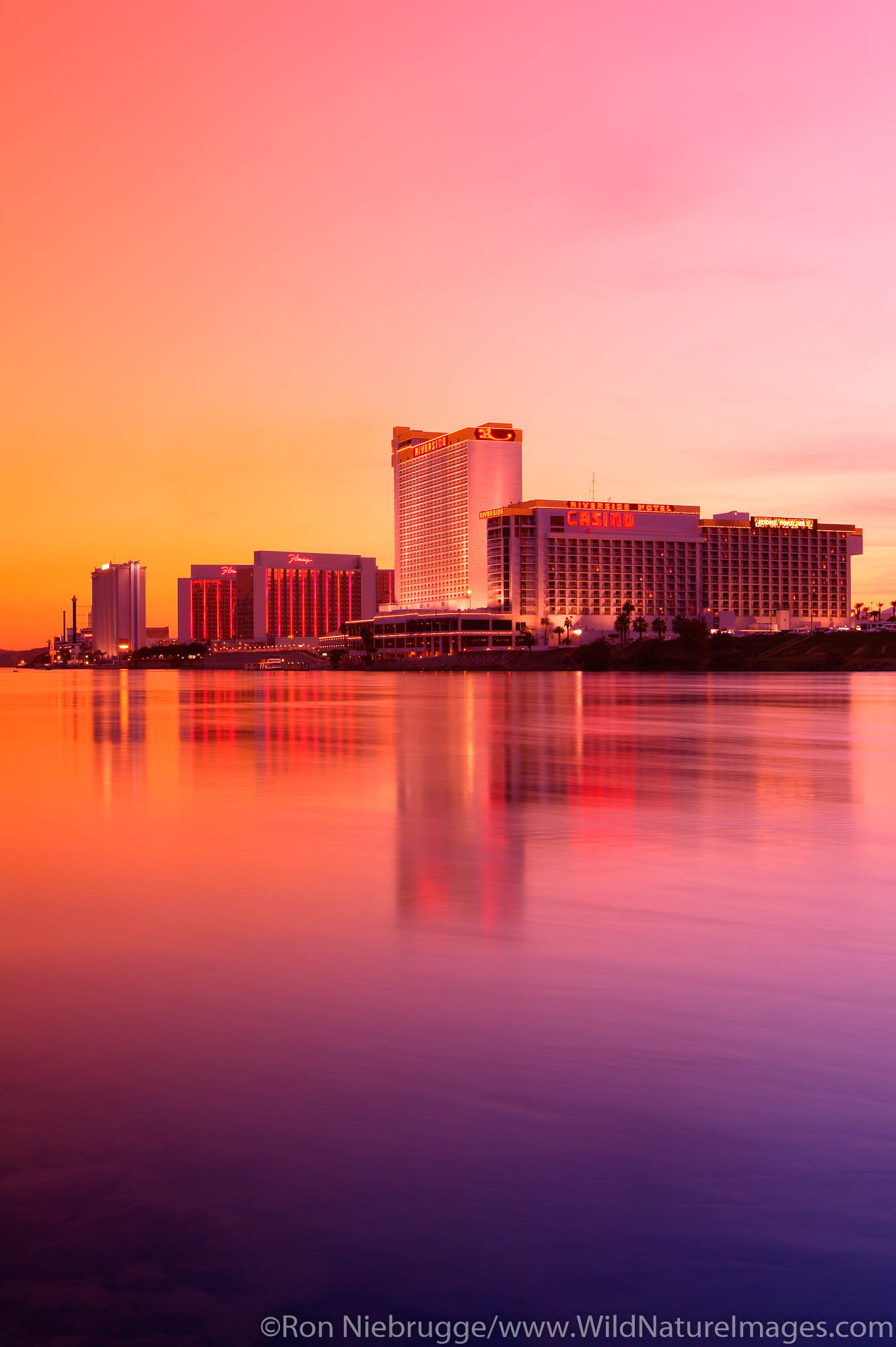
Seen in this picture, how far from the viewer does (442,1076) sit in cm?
605

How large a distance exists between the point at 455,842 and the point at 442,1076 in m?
8.55

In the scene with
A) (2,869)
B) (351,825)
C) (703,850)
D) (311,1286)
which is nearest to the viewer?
(311,1286)

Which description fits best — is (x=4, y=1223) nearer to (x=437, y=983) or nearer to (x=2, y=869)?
(x=437, y=983)

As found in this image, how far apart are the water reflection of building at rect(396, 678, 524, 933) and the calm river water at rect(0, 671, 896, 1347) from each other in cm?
9

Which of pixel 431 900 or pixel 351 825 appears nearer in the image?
pixel 431 900

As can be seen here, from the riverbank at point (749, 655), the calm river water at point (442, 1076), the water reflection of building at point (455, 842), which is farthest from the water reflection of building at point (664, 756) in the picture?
the riverbank at point (749, 655)

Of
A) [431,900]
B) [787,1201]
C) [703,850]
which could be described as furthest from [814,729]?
[787,1201]

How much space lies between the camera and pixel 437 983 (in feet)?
25.8

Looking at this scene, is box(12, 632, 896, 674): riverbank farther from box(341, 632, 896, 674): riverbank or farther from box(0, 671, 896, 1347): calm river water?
box(0, 671, 896, 1347): calm river water

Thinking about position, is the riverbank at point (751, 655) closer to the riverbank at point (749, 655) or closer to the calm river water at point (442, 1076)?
the riverbank at point (749, 655)

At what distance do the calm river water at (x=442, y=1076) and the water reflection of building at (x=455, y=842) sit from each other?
0.09m

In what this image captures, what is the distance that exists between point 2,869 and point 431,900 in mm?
5709

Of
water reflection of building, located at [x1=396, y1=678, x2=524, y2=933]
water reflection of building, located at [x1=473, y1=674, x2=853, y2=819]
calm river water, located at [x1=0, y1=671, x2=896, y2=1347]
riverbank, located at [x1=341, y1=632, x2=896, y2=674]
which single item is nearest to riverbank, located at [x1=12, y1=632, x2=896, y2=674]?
riverbank, located at [x1=341, y1=632, x2=896, y2=674]

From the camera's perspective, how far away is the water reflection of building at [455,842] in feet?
34.9
